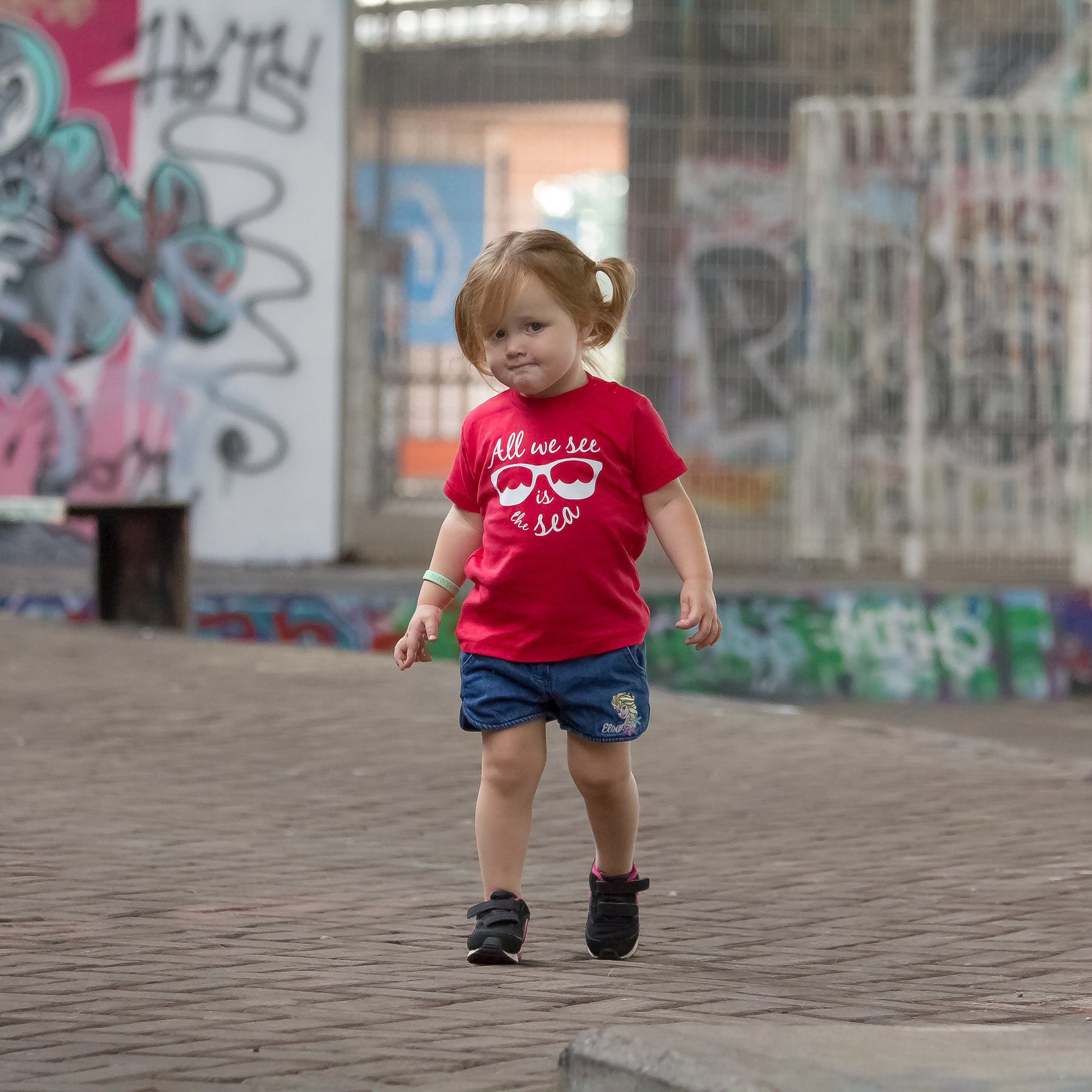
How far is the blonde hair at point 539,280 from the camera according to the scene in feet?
11.8

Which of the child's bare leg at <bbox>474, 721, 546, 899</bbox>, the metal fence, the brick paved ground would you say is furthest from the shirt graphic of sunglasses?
the metal fence

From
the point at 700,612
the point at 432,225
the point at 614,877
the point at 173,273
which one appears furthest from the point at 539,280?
the point at 432,225

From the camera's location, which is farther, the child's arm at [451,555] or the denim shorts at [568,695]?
the child's arm at [451,555]

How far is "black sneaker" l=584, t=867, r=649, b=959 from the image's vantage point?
3.69m

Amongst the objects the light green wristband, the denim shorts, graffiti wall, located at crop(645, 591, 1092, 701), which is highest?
the light green wristband

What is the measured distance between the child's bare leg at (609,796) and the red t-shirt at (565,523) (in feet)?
0.61

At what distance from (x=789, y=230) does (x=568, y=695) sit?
1048cm

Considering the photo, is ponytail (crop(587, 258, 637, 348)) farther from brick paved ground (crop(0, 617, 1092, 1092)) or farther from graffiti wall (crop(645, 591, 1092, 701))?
graffiti wall (crop(645, 591, 1092, 701))

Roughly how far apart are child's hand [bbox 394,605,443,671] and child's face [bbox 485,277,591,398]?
0.45m

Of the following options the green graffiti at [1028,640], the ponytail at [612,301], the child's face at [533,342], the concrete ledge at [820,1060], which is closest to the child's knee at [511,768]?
the child's face at [533,342]

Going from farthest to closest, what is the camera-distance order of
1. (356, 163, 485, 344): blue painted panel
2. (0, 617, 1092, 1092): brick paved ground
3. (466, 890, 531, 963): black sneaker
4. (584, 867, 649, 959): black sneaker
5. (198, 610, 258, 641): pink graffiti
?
(356, 163, 485, 344): blue painted panel < (198, 610, 258, 641): pink graffiti < (584, 867, 649, 959): black sneaker < (466, 890, 531, 963): black sneaker < (0, 617, 1092, 1092): brick paved ground

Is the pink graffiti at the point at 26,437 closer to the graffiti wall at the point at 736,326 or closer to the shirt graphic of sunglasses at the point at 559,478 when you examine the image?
the graffiti wall at the point at 736,326

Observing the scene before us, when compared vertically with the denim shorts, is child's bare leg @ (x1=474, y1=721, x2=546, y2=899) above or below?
below

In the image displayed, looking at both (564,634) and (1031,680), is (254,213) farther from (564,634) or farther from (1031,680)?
(564,634)
